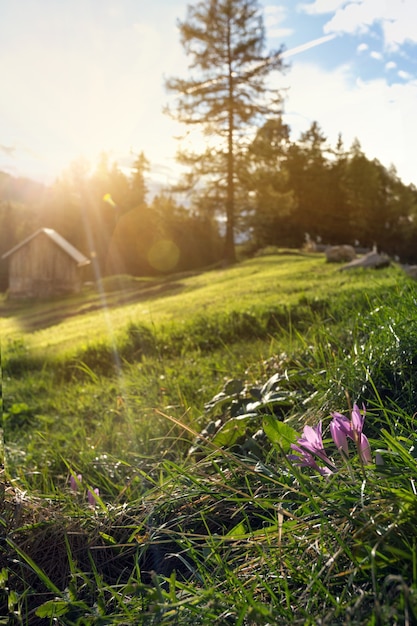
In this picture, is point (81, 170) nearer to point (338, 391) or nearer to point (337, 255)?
point (337, 255)

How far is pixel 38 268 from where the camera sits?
1218 centimetres

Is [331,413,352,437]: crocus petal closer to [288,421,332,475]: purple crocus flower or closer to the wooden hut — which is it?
[288,421,332,475]: purple crocus flower

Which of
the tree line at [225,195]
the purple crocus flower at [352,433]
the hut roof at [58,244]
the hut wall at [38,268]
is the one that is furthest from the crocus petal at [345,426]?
the hut wall at [38,268]

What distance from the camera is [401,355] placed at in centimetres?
216

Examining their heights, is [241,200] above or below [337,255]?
above

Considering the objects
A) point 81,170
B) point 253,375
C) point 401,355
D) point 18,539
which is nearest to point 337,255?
point 81,170

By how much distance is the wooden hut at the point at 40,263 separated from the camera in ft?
39.4

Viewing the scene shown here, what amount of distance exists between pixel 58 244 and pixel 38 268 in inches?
25.3

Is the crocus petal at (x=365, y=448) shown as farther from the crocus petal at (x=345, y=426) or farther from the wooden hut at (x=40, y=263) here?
the wooden hut at (x=40, y=263)

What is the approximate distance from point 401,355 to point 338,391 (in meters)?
0.31

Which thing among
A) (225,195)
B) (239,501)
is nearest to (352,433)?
(239,501)

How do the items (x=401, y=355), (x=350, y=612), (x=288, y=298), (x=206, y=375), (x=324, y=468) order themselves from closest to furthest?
1. (x=350, y=612)
2. (x=324, y=468)
3. (x=401, y=355)
4. (x=206, y=375)
5. (x=288, y=298)

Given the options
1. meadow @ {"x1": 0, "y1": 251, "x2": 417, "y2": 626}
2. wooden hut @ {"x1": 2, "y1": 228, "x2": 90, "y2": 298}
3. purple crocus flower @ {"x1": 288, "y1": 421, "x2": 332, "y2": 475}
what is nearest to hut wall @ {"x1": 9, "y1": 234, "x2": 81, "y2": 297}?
wooden hut @ {"x1": 2, "y1": 228, "x2": 90, "y2": 298}

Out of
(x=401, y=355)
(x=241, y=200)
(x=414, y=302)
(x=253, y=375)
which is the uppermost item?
(x=241, y=200)
